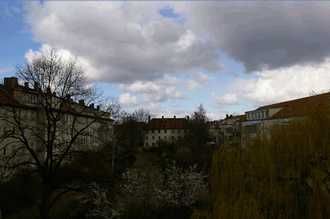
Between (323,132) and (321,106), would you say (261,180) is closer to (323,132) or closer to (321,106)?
(323,132)

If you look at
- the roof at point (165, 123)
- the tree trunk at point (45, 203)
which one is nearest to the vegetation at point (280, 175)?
the tree trunk at point (45, 203)

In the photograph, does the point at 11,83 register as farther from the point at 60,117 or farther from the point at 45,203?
the point at 45,203

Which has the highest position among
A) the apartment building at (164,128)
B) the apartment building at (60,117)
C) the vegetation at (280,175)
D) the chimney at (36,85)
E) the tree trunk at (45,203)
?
the apartment building at (164,128)

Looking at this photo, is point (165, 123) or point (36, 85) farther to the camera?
point (165, 123)

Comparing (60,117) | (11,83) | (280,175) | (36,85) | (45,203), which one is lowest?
(45,203)

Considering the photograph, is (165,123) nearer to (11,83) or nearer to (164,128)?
(164,128)

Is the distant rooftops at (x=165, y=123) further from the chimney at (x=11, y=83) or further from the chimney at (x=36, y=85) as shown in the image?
the chimney at (x=36, y=85)

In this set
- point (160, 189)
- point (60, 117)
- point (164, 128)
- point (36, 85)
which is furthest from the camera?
point (164, 128)

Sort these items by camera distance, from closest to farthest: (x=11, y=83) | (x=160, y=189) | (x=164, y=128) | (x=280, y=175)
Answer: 1. (x=280, y=175)
2. (x=160, y=189)
3. (x=11, y=83)
4. (x=164, y=128)

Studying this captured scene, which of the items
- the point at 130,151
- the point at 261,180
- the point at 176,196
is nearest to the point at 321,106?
the point at 261,180

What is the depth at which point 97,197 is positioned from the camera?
30.1m

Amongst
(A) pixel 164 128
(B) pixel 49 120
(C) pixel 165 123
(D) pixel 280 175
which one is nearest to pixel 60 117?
(B) pixel 49 120

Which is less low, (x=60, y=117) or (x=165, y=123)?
(x=165, y=123)

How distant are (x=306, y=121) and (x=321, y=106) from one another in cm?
90
